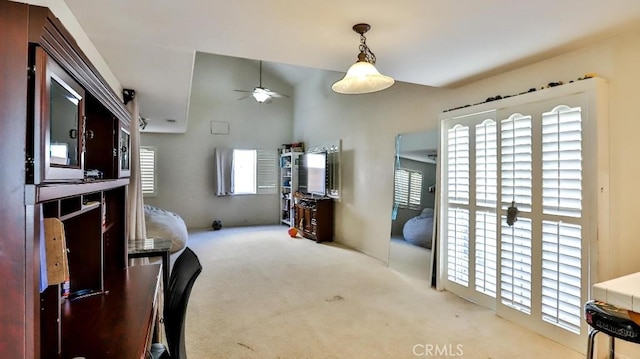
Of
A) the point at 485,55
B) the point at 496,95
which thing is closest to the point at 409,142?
the point at 496,95

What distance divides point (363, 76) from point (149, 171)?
22.9 ft

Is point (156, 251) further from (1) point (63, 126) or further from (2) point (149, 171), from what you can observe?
(2) point (149, 171)

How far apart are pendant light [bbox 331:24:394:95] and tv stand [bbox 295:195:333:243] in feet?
13.8

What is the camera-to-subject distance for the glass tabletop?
9.97 ft

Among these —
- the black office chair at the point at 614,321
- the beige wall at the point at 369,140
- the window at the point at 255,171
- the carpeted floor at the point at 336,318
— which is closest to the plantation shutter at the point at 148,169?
the window at the point at 255,171

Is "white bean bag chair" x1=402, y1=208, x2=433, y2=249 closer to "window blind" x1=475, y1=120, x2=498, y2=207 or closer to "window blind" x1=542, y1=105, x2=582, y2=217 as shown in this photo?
"window blind" x1=475, y1=120, x2=498, y2=207

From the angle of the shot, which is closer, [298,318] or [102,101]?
[102,101]

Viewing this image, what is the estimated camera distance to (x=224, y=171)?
819cm

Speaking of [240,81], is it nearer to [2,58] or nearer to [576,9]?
[576,9]

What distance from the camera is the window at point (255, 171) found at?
8594mm

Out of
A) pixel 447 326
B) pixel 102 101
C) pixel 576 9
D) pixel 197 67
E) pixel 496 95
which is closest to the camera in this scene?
pixel 102 101

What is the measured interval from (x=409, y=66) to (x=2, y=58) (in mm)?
2866

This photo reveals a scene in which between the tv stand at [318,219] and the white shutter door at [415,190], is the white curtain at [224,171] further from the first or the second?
the white shutter door at [415,190]

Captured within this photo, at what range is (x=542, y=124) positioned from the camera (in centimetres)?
274
